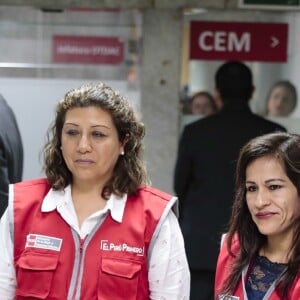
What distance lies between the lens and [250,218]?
3121mm

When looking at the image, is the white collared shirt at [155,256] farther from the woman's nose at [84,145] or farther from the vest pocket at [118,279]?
the woman's nose at [84,145]

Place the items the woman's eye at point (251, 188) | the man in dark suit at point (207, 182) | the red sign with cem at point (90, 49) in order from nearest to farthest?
1. the woman's eye at point (251, 188)
2. the man in dark suit at point (207, 182)
3. the red sign with cem at point (90, 49)

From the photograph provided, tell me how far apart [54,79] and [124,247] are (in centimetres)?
293

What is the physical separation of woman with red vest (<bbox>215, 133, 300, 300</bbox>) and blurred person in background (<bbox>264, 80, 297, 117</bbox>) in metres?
2.87

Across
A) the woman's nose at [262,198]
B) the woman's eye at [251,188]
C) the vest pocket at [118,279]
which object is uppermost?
the woman's eye at [251,188]

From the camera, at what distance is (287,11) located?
5871 mm

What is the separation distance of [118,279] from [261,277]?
0.50 meters

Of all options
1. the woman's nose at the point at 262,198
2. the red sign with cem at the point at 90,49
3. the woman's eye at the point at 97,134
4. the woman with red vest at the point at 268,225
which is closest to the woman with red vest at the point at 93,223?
the woman's eye at the point at 97,134

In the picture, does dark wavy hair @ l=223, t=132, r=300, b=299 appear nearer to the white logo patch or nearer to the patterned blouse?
the patterned blouse

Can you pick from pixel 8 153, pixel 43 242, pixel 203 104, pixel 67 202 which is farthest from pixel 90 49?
pixel 43 242

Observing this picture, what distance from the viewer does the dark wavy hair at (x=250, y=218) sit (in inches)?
114

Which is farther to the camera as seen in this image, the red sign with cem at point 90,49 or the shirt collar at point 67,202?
the red sign with cem at point 90,49

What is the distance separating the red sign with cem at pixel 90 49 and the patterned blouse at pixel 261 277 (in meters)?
3.10

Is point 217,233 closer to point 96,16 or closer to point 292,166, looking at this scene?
point 96,16
